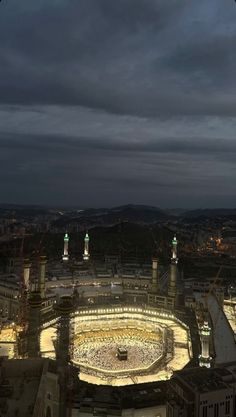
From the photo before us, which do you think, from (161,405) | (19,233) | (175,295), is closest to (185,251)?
(19,233)

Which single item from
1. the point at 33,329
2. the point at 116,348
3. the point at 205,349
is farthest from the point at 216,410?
the point at 116,348

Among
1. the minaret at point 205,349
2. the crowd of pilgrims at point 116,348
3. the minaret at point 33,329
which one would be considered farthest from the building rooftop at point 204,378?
the crowd of pilgrims at point 116,348

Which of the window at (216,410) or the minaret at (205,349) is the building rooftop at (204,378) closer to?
the window at (216,410)

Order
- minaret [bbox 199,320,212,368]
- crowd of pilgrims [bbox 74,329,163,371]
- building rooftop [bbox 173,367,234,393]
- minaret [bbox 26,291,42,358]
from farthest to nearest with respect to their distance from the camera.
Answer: crowd of pilgrims [bbox 74,329,163,371] → minaret [bbox 199,320,212,368] → minaret [bbox 26,291,42,358] → building rooftop [bbox 173,367,234,393]

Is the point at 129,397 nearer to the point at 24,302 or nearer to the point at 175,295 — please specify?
the point at 24,302

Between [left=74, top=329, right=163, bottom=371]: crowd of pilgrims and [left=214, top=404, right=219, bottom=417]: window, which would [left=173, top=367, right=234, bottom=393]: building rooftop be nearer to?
[left=214, top=404, right=219, bottom=417]: window

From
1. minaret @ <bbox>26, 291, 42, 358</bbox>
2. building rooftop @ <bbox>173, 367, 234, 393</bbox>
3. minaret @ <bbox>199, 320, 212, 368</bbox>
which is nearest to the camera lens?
building rooftop @ <bbox>173, 367, 234, 393</bbox>

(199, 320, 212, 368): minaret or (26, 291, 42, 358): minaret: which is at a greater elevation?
(26, 291, 42, 358): minaret

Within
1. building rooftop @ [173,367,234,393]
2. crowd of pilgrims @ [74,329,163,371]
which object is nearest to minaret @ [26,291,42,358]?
crowd of pilgrims @ [74,329,163,371]
